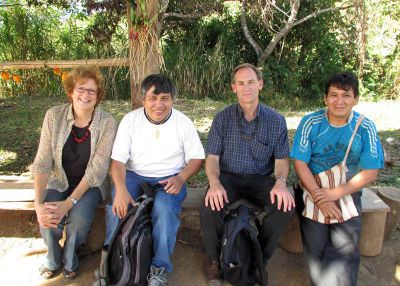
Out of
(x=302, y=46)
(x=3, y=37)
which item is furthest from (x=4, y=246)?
(x=302, y=46)

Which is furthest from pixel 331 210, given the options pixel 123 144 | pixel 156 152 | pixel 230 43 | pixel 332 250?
pixel 230 43

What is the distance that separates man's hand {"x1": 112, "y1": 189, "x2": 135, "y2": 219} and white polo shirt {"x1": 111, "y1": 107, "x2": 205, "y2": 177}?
0.85 feet

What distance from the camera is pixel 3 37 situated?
27.3 ft

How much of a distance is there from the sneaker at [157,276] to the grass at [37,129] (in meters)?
1.52

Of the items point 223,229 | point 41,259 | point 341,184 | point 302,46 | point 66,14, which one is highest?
point 66,14

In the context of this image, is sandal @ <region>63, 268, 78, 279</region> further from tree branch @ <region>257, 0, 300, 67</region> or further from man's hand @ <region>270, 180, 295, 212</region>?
tree branch @ <region>257, 0, 300, 67</region>

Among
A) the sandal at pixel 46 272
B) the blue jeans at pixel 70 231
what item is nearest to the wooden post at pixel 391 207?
the blue jeans at pixel 70 231

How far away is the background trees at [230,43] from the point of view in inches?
325

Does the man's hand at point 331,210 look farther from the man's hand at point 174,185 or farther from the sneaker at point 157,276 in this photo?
the sneaker at point 157,276

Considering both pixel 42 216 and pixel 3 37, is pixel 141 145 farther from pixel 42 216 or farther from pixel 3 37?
pixel 3 37

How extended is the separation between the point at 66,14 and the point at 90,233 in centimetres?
823

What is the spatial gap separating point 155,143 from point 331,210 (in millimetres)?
1304

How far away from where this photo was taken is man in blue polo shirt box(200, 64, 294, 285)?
2.64 meters

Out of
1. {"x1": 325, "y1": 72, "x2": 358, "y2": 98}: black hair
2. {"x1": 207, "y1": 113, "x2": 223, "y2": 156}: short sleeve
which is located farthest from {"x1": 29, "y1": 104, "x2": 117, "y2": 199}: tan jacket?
{"x1": 325, "y1": 72, "x2": 358, "y2": 98}: black hair
